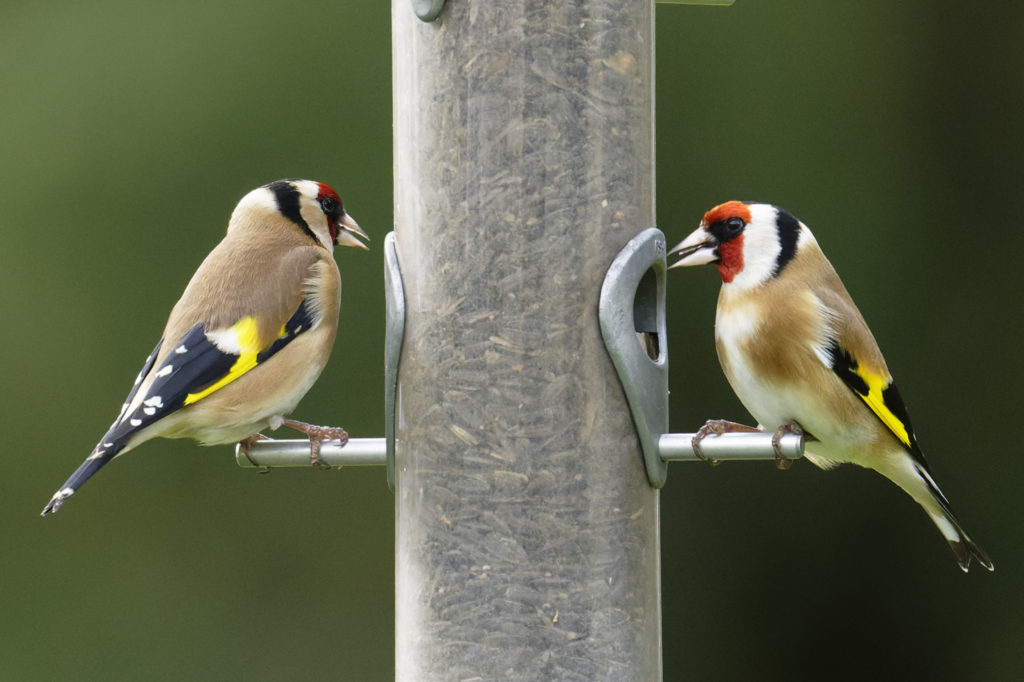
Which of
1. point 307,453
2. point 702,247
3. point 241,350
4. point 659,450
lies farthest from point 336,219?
point 659,450

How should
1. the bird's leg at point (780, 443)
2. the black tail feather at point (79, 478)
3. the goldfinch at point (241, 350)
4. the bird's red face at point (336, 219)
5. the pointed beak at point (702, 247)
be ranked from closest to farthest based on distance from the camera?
the bird's leg at point (780, 443), the black tail feather at point (79, 478), the pointed beak at point (702, 247), the goldfinch at point (241, 350), the bird's red face at point (336, 219)

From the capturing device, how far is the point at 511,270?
3148 millimetres

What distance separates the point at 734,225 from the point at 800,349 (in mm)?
326

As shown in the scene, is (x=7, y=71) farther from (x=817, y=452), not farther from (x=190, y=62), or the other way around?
(x=817, y=452)

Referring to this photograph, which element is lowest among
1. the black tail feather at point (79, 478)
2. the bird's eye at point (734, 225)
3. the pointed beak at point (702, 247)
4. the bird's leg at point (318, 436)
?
the black tail feather at point (79, 478)

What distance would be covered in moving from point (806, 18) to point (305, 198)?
3306mm

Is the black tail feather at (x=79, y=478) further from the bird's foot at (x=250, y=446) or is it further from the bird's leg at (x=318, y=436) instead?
the bird's leg at (x=318, y=436)

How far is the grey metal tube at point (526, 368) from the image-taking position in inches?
122

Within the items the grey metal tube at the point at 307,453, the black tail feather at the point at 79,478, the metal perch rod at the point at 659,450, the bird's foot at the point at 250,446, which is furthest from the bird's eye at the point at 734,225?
the black tail feather at the point at 79,478

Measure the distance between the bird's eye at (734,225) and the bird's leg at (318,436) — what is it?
3.22ft

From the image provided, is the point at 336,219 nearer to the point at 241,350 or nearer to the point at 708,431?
the point at 241,350

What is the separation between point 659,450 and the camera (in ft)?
10.4

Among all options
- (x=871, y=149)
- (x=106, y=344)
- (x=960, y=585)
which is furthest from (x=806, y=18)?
(x=106, y=344)

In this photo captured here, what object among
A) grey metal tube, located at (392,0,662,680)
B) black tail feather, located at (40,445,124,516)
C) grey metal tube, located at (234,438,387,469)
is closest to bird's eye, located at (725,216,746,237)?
grey metal tube, located at (392,0,662,680)
